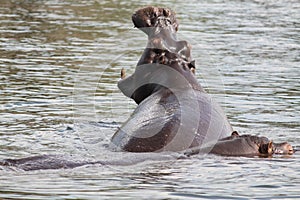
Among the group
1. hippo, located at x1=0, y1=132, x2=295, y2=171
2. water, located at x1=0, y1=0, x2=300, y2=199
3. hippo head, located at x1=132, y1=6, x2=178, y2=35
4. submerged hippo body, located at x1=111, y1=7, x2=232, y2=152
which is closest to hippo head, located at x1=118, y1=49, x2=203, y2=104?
submerged hippo body, located at x1=111, y1=7, x2=232, y2=152

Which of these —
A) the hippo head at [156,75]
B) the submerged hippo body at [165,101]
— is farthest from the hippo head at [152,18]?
the hippo head at [156,75]

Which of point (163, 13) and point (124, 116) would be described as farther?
point (124, 116)

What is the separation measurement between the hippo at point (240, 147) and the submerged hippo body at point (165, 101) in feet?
0.48

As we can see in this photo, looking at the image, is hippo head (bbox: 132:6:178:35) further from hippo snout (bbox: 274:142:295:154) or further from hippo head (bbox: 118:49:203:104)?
hippo snout (bbox: 274:142:295:154)

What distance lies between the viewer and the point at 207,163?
23.5 feet

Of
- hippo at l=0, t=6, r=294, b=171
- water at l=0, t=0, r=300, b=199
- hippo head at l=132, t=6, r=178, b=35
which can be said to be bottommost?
water at l=0, t=0, r=300, b=199

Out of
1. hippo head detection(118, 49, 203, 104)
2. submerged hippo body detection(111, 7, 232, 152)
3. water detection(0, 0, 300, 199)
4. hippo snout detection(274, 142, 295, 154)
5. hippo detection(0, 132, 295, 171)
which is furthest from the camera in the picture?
hippo head detection(118, 49, 203, 104)

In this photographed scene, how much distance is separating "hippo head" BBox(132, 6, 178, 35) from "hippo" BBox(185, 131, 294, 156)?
1819mm

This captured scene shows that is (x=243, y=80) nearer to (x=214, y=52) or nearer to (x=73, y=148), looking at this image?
(x=214, y=52)

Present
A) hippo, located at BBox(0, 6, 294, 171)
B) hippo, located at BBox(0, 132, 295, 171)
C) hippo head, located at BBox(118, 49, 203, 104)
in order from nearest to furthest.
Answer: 1. hippo, located at BBox(0, 132, 295, 171)
2. hippo, located at BBox(0, 6, 294, 171)
3. hippo head, located at BBox(118, 49, 203, 104)

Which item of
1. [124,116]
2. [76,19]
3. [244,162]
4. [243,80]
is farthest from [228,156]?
[76,19]

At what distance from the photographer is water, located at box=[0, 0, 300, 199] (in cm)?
652

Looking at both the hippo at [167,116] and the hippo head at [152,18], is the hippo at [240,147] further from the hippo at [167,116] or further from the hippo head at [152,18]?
the hippo head at [152,18]

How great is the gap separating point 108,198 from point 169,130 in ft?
5.12
